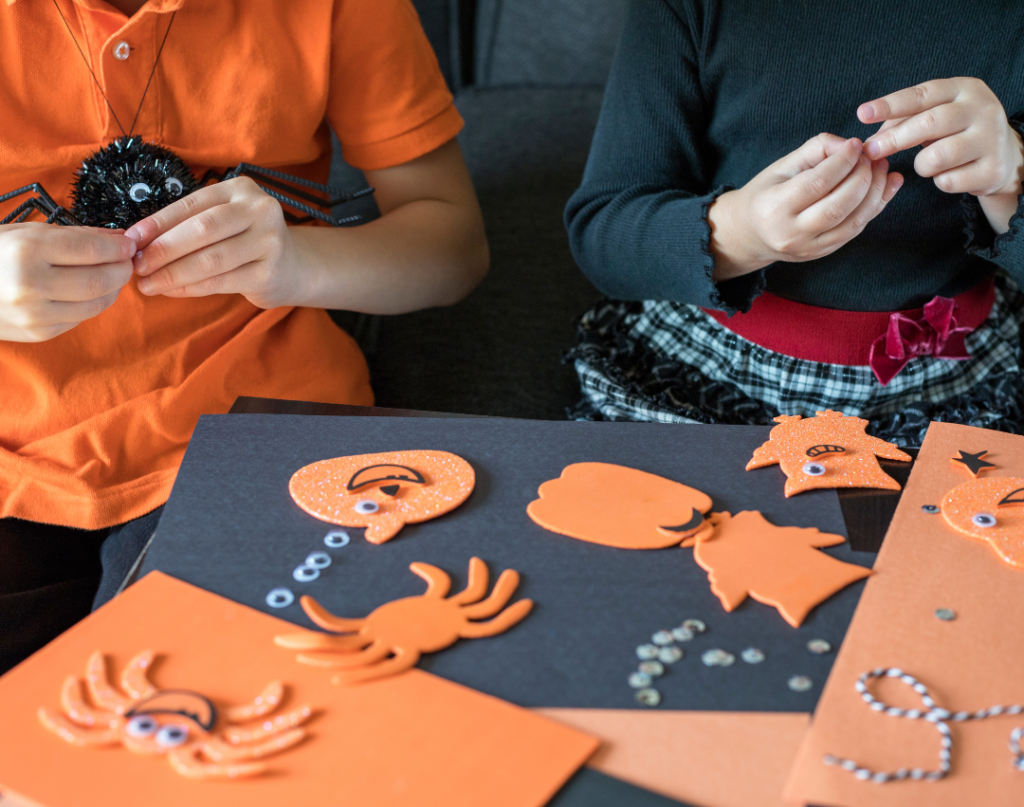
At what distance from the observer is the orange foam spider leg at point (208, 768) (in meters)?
0.34

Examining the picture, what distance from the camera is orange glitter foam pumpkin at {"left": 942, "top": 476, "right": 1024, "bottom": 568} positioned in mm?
470

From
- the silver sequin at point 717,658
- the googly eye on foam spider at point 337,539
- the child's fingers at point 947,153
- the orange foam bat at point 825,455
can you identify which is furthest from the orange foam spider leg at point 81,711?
the child's fingers at point 947,153

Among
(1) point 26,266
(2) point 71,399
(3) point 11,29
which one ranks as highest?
(3) point 11,29

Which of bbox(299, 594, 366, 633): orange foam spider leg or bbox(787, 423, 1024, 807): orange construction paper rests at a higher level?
bbox(787, 423, 1024, 807): orange construction paper

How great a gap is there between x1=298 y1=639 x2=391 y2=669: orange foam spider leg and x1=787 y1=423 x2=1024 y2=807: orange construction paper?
0.18 metres

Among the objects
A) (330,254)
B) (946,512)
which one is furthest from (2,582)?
(946,512)

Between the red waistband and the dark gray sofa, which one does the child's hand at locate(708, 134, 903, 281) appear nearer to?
the red waistband

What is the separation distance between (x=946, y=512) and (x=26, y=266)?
0.56 meters

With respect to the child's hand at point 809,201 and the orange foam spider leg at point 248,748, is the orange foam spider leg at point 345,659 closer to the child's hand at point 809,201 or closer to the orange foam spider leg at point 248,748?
the orange foam spider leg at point 248,748

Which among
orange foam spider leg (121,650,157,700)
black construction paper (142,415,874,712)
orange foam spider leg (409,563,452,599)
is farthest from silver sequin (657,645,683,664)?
orange foam spider leg (121,650,157,700)

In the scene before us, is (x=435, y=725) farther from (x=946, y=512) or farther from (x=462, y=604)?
(x=946, y=512)

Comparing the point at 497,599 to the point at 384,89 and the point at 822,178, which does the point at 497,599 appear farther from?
the point at 384,89

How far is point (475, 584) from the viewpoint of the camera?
0.44 m

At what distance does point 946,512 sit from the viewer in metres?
0.50
